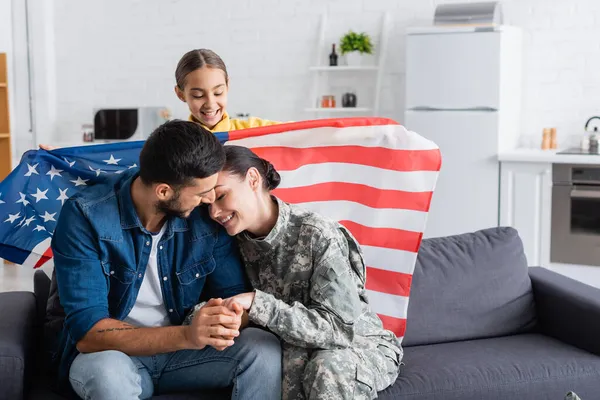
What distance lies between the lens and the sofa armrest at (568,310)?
2969 millimetres

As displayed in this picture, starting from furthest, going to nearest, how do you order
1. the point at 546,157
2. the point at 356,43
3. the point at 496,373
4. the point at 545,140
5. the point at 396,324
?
the point at 356,43, the point at 545,140, the point at 546,157, the point at 396,324, the point at 496,373

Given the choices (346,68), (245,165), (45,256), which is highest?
(346,68)

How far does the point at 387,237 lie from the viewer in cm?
300

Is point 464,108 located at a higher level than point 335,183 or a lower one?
higher

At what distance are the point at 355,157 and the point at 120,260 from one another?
0.99 metres

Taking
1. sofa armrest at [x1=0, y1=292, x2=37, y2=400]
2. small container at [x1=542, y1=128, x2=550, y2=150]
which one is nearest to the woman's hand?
sofa armrest at [x1=0, y1=292, x2=37, y2=400]

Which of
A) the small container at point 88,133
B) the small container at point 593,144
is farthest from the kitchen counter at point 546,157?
the small container at point 88,133

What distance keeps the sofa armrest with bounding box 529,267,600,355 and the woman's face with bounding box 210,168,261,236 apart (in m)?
1.28

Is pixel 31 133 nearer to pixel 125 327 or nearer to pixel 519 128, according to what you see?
pixel 519 128

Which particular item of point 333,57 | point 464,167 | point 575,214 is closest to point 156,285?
point 464,167

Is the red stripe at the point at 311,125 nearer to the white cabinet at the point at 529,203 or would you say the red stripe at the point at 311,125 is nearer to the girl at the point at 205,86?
the girl at the point at 205,86

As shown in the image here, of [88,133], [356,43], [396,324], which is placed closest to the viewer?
[396,324]

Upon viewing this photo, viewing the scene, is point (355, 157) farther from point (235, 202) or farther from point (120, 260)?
point (120, 260)

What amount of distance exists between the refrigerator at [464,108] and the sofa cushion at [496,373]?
2.66 metres
